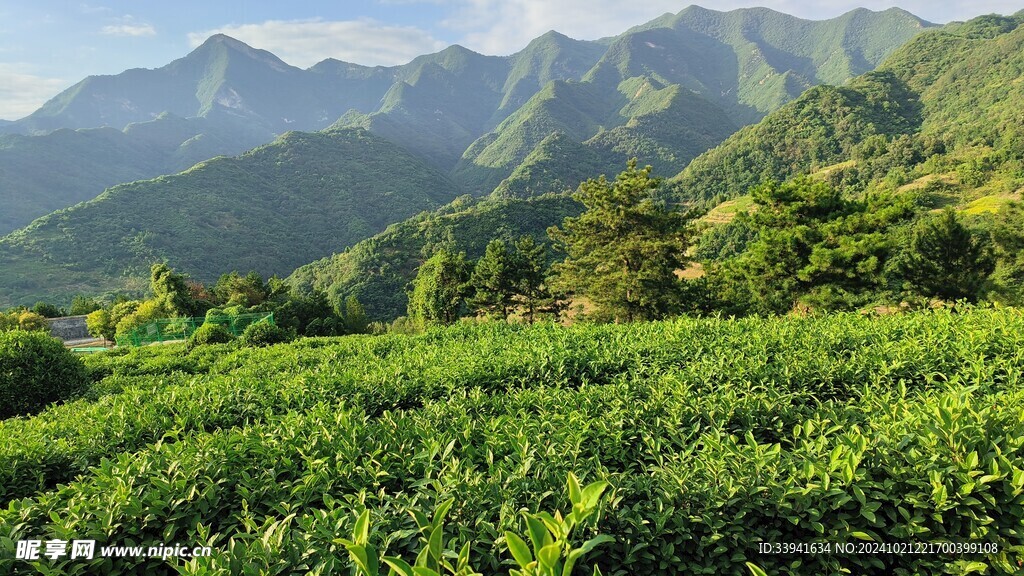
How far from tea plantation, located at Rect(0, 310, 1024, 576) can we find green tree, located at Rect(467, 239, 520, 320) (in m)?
20.4

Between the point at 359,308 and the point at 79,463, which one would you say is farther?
the point at 359,308

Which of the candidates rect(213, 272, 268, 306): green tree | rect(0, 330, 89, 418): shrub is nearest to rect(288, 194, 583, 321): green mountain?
rect(213, 272, 268, 306): green tree

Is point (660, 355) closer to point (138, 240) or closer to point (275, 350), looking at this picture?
point (275, 350)

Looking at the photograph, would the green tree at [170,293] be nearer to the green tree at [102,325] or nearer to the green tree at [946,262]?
the green tree at [102,325]

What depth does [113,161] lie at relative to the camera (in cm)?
16988

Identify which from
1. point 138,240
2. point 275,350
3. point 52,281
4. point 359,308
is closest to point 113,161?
point 138,240

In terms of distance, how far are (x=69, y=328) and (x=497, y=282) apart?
23233 mm

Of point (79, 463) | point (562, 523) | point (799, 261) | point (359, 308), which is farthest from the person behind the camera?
point (359, 308)

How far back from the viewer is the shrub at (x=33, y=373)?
5805 millimetres

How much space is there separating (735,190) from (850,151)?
2174cm

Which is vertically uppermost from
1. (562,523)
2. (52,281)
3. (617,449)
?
(562,523)

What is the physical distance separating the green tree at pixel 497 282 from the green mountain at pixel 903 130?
66077 millimetres

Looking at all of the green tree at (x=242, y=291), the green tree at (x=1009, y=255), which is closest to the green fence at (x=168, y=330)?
the green tree at (x=242, y=291)

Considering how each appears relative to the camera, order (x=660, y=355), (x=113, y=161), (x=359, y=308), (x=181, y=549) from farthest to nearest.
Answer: (x=113, y=161), (x=359, y=308), (x=660, y=355), (x=181, y=549)
